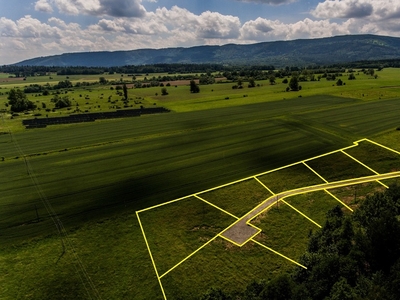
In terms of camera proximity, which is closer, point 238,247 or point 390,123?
point 238,247

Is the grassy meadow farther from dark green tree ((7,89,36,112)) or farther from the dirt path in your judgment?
dark green tree ((7,89,36,112))

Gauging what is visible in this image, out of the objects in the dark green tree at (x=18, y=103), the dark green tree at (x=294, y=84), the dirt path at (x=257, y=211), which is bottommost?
the dirt path at (x=257, y=211)

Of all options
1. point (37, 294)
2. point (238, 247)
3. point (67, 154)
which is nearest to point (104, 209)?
point (37, 294)

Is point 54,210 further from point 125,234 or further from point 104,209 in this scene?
point 125,234

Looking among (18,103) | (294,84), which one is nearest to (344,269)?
(18,103)

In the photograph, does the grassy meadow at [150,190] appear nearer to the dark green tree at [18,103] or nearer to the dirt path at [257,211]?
the dirt path at [257,211]

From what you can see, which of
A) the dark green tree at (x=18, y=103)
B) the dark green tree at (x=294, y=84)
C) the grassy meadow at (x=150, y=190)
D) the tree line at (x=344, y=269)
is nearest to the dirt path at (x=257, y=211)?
the grassy meadow at (x=150, y=190)
